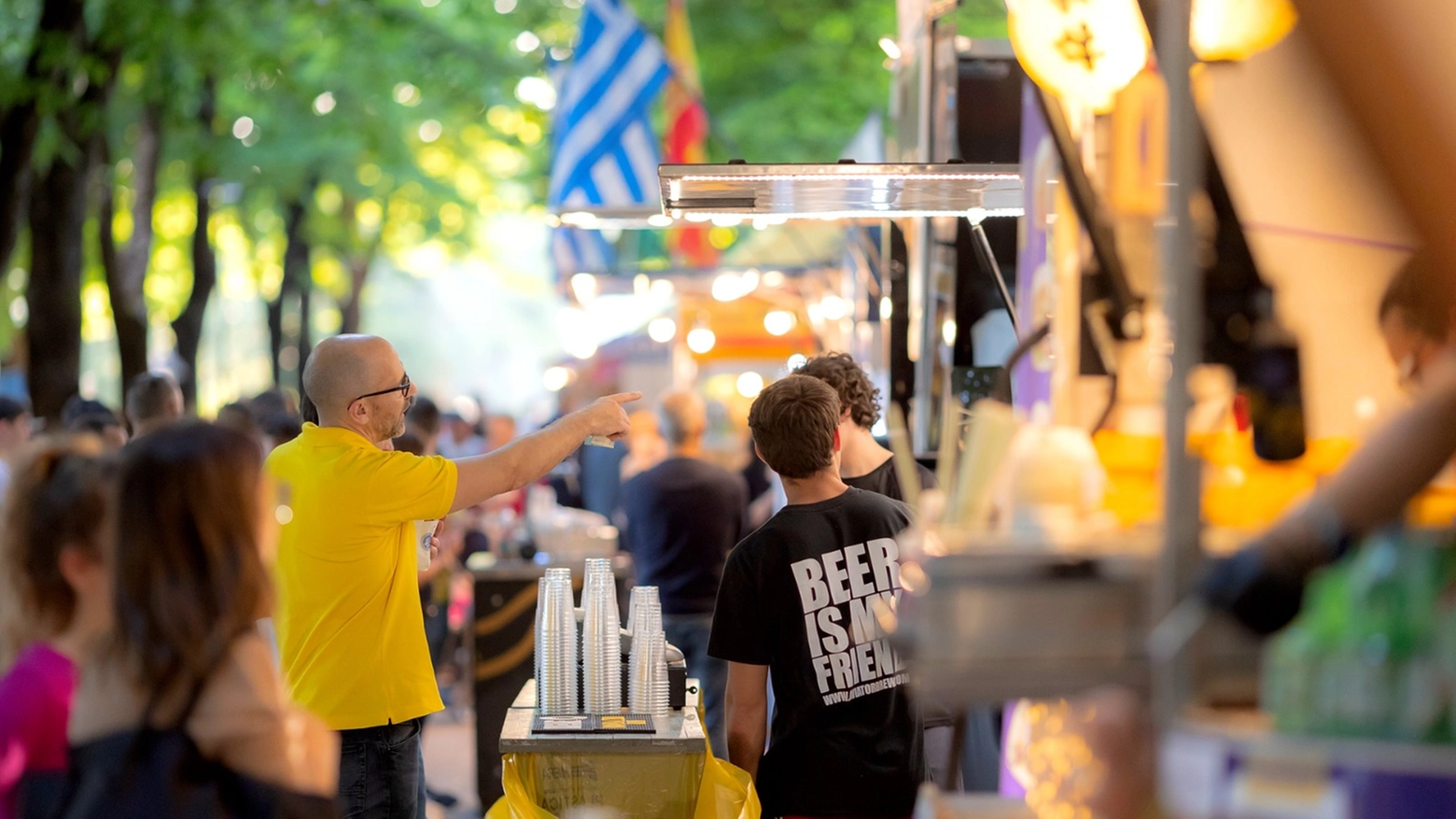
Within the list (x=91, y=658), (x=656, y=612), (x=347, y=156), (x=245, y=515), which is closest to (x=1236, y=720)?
(x=245, y=515)

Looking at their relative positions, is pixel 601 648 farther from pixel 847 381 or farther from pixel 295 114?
pixel 295 114

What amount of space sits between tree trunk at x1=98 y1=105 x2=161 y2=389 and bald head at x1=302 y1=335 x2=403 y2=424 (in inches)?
385

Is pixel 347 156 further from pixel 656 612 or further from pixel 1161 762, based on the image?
pixel 1161 762

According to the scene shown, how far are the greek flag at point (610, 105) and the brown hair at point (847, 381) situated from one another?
8.45 metres

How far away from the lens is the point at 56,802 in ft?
8.78

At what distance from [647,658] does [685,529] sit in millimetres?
3529

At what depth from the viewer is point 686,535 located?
7.86 meters

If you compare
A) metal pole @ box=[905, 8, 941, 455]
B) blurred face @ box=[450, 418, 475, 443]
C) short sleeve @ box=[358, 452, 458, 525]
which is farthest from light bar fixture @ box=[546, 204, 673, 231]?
blurred face @ box=[450, 418, 475, 443]

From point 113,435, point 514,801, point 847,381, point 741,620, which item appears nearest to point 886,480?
point 847,381

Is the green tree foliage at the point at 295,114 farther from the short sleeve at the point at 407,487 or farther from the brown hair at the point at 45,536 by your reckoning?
the brown hair at the point at 45,536

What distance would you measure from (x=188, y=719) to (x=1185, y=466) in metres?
1.73

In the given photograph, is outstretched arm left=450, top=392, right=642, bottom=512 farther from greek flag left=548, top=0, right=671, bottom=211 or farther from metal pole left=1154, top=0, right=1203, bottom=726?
greek flag left=548, top=0, right=671, bottom=211

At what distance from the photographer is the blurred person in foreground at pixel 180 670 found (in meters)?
2.61

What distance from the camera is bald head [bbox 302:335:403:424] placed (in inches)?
173
